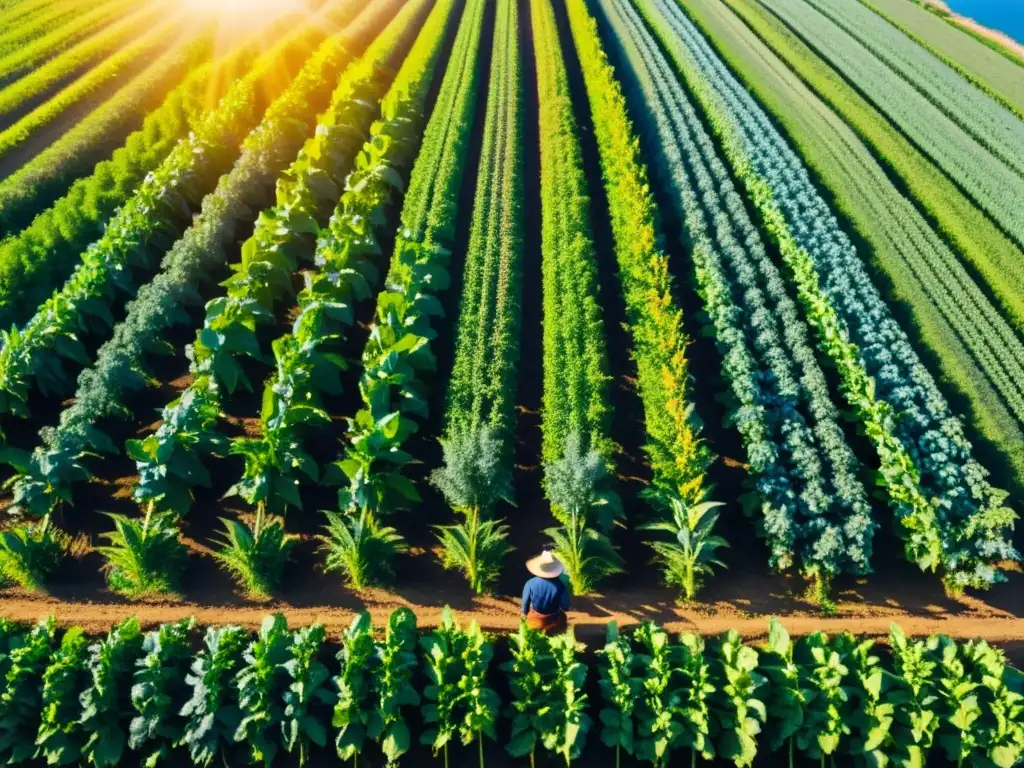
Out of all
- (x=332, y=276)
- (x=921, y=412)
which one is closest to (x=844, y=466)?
(x=921, y=412)

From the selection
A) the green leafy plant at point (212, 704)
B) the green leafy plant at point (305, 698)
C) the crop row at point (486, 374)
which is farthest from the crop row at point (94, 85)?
the green leafy plant at point (305, 698)

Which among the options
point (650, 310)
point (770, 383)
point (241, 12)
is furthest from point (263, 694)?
point (241, 12)

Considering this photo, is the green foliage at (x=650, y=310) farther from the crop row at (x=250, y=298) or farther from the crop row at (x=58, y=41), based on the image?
the crop row at (x=58, y=41)

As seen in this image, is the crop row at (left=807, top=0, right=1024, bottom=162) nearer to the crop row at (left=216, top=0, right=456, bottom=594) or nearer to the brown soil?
the brown soil

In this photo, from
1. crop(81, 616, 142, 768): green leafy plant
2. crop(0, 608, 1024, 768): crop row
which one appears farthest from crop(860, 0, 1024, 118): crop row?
crop(81, 616, 142, 768): green leafy plant

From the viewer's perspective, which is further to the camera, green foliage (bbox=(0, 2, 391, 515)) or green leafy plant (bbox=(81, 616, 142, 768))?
green foliage (bbox=(0, 2, 391, 515))
